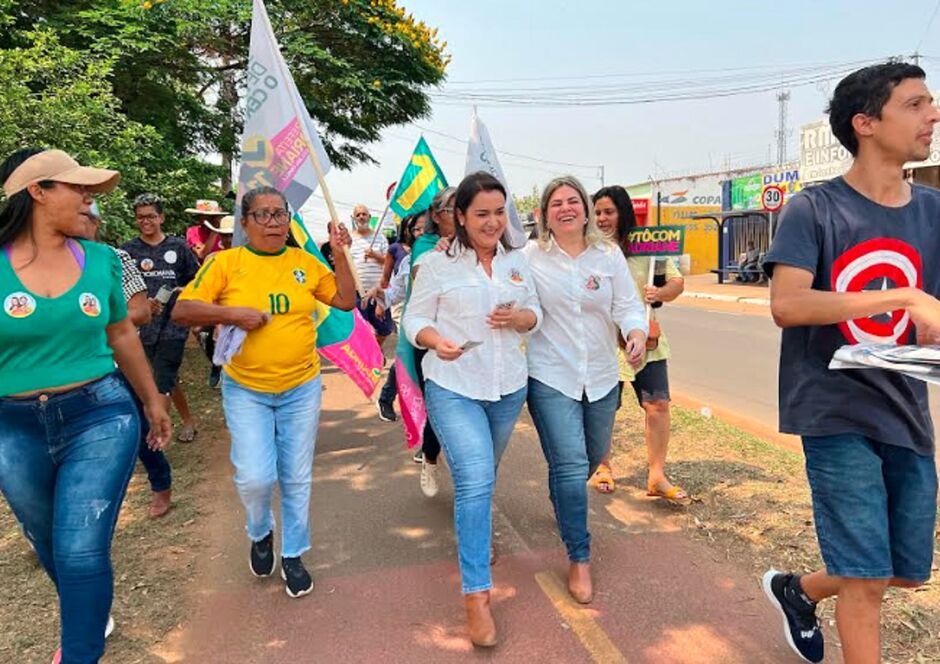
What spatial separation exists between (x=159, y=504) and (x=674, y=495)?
3.24m

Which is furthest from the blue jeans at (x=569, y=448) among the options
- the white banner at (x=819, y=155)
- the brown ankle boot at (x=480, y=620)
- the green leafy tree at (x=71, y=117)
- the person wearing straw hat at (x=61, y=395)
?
the white banner at (x=819, y=155)

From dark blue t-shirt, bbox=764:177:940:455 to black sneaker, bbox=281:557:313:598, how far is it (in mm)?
2377

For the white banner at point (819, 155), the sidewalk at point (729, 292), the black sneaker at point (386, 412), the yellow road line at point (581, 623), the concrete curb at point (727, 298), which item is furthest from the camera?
the white banner at point (819, 155)

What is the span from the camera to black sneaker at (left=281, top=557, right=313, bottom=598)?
133 inches

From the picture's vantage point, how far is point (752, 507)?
14.0 feet

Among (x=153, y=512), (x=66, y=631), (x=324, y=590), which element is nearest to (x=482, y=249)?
(x=324, y=590)

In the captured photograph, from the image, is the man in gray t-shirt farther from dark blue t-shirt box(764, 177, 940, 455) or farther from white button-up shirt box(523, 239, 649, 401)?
white button-up shirt box(523, 239, 649, 401)

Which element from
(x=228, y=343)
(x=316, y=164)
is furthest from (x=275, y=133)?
(x=228, y=343)

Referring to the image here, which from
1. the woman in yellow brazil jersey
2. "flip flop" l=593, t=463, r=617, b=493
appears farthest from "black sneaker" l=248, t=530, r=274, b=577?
"flip flop" l=593, t=463, r=617, b=493

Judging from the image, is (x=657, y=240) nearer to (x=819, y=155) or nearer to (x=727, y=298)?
(x=727, y=298)

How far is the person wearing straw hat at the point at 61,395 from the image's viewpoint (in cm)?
239

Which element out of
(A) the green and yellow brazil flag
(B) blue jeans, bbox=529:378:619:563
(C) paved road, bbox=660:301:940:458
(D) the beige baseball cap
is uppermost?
(A) the green and yellow brazil flag

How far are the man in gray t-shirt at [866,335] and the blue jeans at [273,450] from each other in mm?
2241

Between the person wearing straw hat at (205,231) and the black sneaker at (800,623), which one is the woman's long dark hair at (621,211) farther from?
the person wearing straw hat at (205,231)
